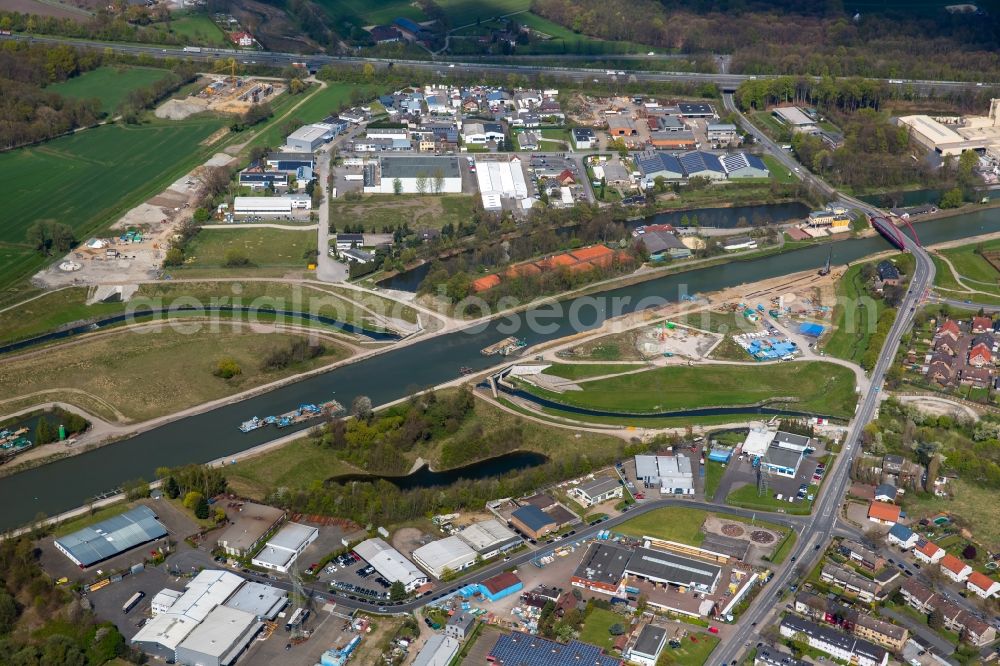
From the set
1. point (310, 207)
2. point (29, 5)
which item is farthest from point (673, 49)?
point (29, 5)

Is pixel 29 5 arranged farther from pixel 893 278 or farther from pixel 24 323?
pixel 893 278

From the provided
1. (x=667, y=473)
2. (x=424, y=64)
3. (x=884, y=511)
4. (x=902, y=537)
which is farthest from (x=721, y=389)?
(x=424, y=64)

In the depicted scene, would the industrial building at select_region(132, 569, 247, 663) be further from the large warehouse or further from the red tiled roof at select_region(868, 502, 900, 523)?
the large warehouse

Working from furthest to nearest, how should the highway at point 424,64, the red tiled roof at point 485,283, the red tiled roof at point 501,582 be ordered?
the highway at point 424,64
the red tiled roof at point 485,283
the red tiled roof at point 501,582

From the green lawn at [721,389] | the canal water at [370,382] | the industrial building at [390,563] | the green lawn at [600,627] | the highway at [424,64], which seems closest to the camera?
the green lawn at [600,627]

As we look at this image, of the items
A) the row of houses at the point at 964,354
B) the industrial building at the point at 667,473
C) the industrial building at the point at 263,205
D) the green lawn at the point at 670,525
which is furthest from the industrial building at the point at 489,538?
the industrial building at the point at 263,205

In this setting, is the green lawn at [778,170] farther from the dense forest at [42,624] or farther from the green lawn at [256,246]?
the dense forest at [42,624]

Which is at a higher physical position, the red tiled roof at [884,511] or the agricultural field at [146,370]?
the agricultural field at [146,370]

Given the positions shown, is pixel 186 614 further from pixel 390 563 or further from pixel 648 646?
pixel 648 646
